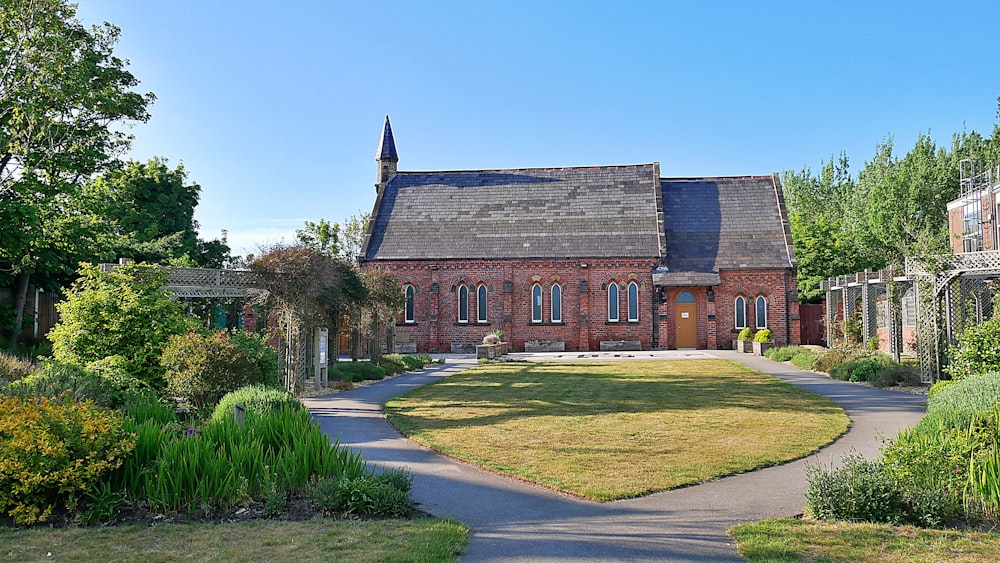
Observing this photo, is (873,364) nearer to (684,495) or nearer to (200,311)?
(684,495)

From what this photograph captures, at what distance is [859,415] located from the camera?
14.3 metres

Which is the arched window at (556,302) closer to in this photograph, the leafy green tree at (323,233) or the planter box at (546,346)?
the planter box at (546,346)

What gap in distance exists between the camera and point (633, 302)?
39469 mm

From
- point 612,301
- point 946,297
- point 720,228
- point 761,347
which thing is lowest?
point 761,347

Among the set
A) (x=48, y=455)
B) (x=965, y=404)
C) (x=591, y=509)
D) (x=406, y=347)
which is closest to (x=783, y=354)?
(x=406, y=347)

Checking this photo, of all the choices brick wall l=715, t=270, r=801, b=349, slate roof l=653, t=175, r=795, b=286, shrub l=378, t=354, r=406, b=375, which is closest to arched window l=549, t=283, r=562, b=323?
slate roof l=653, t=175, r=795, b=286

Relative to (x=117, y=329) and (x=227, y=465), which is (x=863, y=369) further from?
(x=117, y=329)

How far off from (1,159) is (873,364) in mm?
24692

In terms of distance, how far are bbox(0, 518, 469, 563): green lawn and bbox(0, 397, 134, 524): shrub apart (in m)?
0.40

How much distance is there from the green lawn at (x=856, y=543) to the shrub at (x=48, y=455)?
627cm

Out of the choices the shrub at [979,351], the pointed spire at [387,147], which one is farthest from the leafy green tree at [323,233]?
the shrub at [979,351]

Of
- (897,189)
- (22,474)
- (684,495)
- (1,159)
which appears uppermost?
(897,189)

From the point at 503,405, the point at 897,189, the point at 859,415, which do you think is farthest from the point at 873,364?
the point at 897,189

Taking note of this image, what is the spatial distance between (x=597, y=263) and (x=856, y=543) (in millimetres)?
33333
